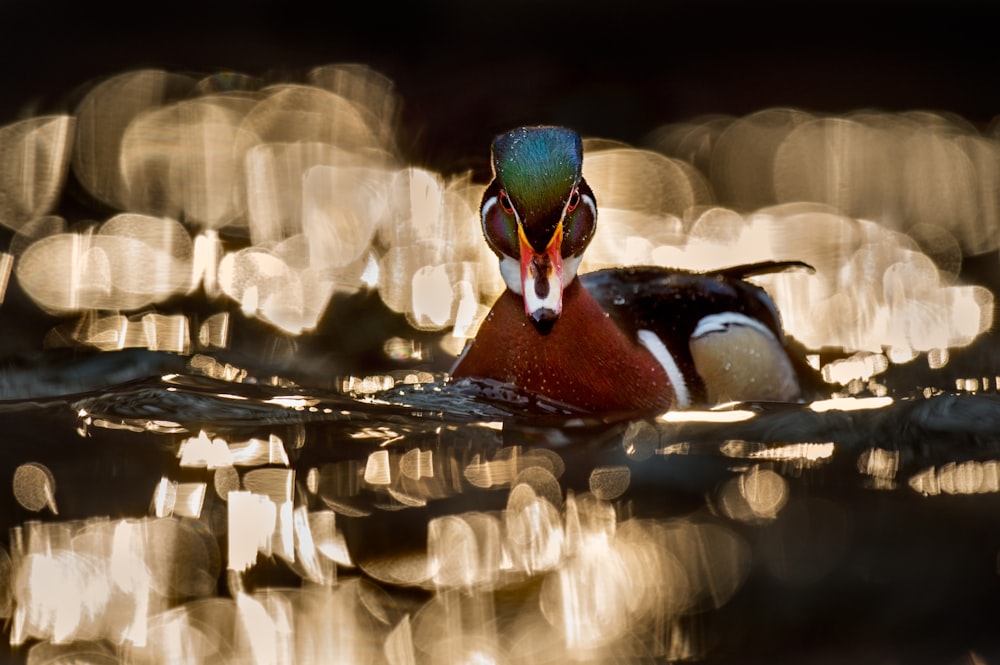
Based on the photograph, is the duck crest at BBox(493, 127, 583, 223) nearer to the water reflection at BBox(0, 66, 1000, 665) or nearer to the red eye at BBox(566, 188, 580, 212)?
the red eye at BBox(566, 188, 580, 212)

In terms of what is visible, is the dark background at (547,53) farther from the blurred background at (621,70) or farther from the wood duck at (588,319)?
the wood duck at (588,319)

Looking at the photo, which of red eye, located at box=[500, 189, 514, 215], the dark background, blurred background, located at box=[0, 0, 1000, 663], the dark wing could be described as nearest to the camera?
blurred background, located at box=[0, 0, 1000, 663]

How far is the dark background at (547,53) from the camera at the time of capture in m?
6.43

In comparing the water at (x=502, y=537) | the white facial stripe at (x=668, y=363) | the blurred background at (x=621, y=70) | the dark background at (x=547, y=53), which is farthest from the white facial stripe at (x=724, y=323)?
the dark background at (x=547, y=53)

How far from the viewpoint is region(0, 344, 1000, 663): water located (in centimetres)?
220

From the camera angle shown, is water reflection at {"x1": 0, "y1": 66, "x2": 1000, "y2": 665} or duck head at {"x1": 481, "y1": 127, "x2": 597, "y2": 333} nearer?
water reflection at {"x1": 0, "y1": 66, "x2": 1000, "y2": 665}

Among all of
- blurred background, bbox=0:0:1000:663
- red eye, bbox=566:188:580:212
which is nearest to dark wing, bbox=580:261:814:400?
blurred background, bbox=0:0:1000:663

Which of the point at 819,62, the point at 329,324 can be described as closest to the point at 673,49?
the point at 819,62

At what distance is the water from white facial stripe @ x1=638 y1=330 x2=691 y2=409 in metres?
0.25

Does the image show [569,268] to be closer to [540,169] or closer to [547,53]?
[540,169]

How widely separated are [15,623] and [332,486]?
0.65 metres

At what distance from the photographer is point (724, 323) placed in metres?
3.63

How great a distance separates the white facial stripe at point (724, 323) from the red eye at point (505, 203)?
741mm

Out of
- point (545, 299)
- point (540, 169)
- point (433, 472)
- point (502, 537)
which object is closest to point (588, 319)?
point (545, 299)
